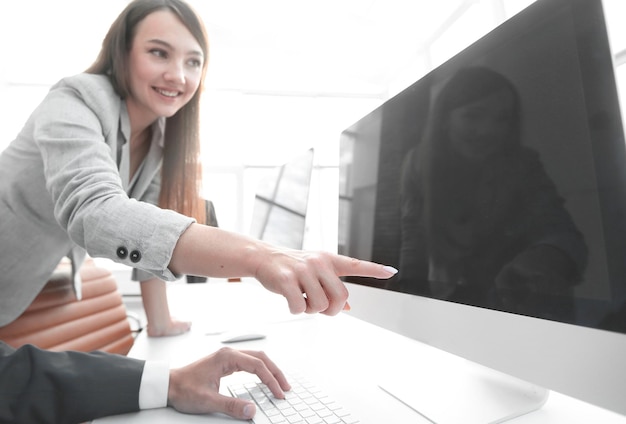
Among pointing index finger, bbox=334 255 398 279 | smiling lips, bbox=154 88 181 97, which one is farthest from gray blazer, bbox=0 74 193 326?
pointing index finger, bbox=334 255 398 279

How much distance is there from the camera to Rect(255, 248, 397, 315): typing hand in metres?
0.44

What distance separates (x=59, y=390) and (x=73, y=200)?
28 cm

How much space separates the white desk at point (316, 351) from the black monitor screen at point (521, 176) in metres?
0.18

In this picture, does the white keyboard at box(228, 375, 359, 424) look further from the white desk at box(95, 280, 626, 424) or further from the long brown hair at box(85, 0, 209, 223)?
the long brown hair at box(85, 0, 209, 223)

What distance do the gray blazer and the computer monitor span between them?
15.1 inches

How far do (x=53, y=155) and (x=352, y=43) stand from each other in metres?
4.16

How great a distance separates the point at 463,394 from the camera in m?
0.59

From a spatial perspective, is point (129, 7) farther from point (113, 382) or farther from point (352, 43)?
point (352, 43)

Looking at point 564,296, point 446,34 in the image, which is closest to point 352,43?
point 446,34

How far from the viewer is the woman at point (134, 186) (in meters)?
0.50

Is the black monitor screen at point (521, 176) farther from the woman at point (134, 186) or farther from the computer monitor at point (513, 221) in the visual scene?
the woman at point (134, 186)

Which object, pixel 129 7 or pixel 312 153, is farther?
pixel 312 153

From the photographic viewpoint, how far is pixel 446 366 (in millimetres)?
725

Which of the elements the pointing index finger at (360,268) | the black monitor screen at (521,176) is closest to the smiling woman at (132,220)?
the pointing index finger at (360,268)
